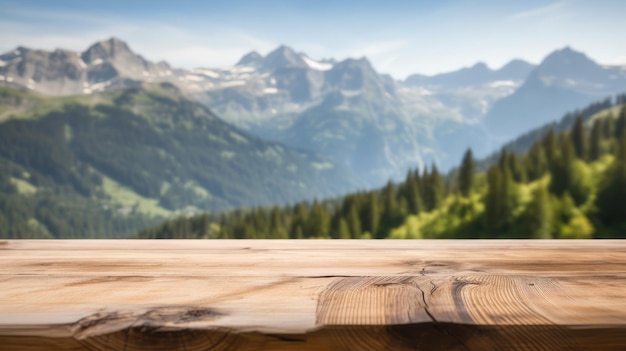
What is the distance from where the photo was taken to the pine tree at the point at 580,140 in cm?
7594

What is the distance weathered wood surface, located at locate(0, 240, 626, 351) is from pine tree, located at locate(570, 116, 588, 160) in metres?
82.6

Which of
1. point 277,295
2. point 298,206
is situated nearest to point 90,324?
point 277,295

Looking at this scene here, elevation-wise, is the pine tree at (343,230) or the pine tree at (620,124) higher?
the pine tree at (620,124)

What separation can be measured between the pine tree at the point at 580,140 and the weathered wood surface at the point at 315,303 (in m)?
82.6

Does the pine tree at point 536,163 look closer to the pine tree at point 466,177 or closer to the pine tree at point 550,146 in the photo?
the pine tree at point 550,146

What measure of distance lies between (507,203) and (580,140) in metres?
19.8

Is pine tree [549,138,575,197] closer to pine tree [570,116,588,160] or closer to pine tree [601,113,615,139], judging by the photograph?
pine tree [570,116,588,160]

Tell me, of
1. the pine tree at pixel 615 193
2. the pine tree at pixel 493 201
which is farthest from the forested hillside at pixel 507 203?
the pine tree at pixel 615 193

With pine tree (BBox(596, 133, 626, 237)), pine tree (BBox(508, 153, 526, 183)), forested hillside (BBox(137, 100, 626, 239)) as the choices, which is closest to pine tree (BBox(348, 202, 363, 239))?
forested hillside (BBox(137, 100, 626, 239))

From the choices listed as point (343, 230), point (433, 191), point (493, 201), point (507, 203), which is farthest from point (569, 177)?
point (343, 230)

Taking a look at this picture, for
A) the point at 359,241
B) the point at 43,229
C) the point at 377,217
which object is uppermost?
the point at 359,241

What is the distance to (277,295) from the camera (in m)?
1.30

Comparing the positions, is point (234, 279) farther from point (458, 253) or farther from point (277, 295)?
point (458, 253)

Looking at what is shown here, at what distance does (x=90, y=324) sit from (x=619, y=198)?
70870 millimetres
